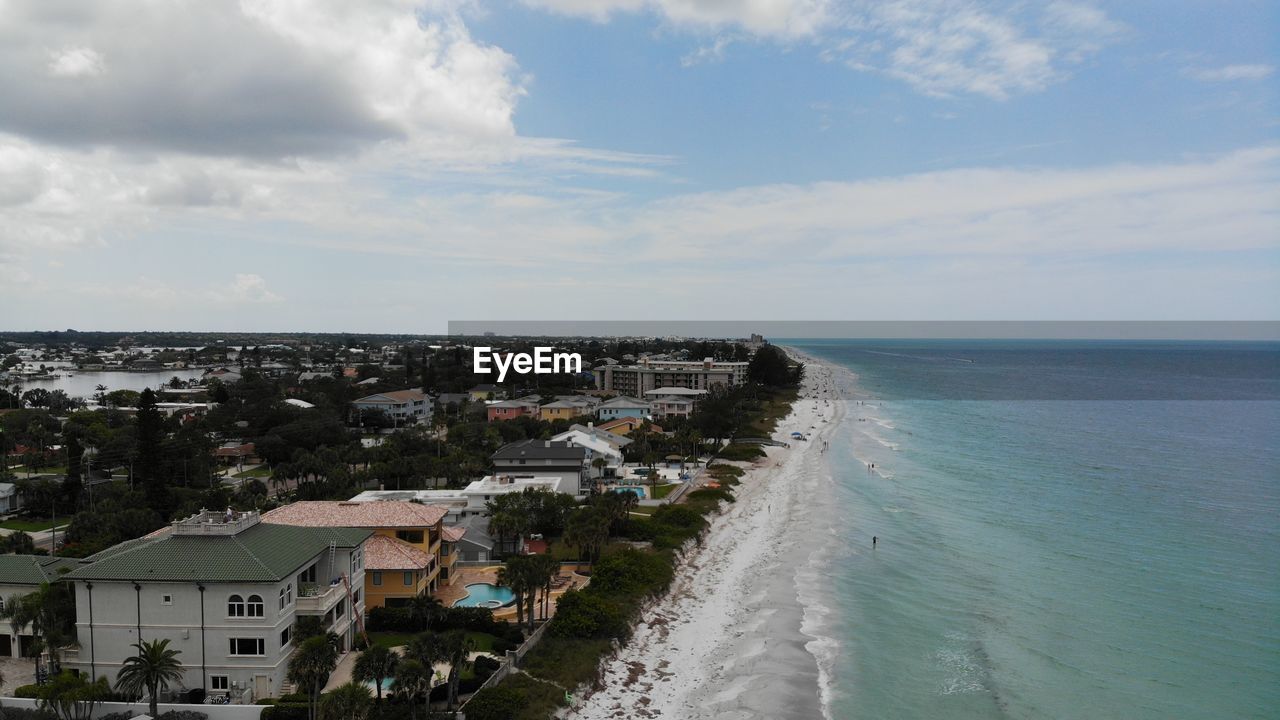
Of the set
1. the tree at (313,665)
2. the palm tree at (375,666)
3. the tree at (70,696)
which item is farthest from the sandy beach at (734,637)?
the tree at (70,696)

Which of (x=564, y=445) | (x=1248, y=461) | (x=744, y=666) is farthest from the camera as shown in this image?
(x=1248, y=461)

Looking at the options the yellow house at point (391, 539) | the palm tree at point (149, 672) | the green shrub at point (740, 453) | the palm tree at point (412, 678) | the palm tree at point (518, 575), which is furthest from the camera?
the green shrub at point (740, 453)

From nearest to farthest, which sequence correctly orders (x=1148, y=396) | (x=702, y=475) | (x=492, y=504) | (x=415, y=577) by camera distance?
(x=415, y=577)
(x=492, y=504)
(x=702, y=475)
(x=1148, y=396)

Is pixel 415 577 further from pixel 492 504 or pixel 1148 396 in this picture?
pixel 1148 396

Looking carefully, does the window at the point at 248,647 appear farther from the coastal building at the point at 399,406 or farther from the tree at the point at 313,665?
the coastal building at the point at 399,406

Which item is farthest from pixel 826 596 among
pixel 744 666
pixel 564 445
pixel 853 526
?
pixel 564 445

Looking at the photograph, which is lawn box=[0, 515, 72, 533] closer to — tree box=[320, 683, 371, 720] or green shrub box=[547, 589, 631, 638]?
green shrub box=[547, 589, 631, 638]

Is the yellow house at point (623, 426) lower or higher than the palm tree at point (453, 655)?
lower
